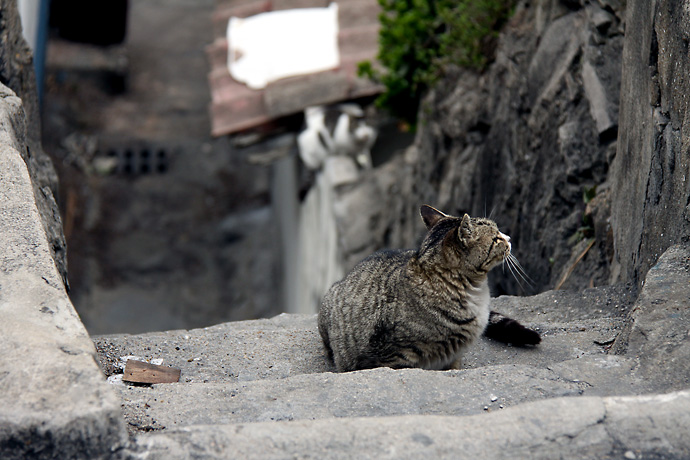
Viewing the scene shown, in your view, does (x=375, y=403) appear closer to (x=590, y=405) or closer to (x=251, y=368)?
(x=590, y=405)

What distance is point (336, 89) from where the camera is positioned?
7723 mm

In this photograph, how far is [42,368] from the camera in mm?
1974

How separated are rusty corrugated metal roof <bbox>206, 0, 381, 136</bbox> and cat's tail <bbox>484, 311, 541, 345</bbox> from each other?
4.61m

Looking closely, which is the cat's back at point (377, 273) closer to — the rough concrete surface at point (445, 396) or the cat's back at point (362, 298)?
the cat's back at point (362, 298)

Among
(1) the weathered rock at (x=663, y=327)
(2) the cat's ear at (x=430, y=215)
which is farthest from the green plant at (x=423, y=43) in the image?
(1) the weathered rock at (x=663, y=327)

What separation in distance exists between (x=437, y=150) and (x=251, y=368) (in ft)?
13.2

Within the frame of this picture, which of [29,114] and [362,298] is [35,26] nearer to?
[29,114]

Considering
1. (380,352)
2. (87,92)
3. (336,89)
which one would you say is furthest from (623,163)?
(87,92)

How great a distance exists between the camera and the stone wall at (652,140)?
290 centimetres

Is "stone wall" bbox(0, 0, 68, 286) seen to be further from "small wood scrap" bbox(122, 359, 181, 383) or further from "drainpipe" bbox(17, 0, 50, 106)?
"drainpipe" bbox(17, 0, 50, 106)

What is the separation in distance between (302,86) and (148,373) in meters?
5.13

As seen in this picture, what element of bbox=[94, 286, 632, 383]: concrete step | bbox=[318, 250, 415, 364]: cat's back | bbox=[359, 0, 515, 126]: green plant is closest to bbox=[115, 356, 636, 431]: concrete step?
bbox=[94, 286, 632, 383]: concrete step

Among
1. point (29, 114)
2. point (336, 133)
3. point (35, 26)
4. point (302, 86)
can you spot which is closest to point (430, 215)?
point (29, 114)

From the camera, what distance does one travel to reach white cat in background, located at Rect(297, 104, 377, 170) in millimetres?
7543
